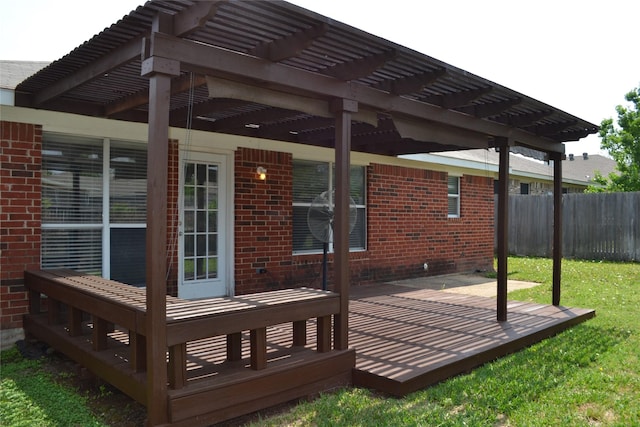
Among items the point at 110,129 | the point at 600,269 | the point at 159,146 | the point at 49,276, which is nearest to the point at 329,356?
the point at 159,146

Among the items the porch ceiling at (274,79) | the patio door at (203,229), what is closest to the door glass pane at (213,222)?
the patio door at (203,229)

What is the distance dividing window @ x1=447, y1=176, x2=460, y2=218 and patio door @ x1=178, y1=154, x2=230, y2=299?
20.6ft

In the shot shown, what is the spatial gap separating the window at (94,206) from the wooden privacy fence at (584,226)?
1363 cm

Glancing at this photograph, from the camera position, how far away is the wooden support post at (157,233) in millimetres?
3123

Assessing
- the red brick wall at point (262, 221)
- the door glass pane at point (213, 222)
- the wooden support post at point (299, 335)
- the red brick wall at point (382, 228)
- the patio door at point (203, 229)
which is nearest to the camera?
the wooden support post at point (299, 335)

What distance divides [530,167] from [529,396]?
60.0ft

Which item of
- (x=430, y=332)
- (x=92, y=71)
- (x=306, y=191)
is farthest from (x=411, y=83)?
(x=306, y=191)

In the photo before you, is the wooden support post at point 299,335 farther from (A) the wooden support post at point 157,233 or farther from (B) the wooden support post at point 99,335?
(B) the wooden support post at point 99,335

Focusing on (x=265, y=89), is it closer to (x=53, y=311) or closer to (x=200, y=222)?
(x=53, y=311)

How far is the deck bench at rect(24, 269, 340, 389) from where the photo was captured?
129 inches

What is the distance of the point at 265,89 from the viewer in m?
4.01

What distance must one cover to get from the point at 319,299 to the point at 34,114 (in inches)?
146

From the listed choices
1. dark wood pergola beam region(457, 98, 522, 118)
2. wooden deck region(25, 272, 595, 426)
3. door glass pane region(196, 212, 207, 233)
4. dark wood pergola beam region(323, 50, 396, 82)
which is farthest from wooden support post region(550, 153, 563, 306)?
door glass pane region(196, 212, 207, 233)

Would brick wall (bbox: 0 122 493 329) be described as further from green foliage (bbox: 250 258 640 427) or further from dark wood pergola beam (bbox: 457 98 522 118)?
green foliage (bbox: 250 258 640 427)
